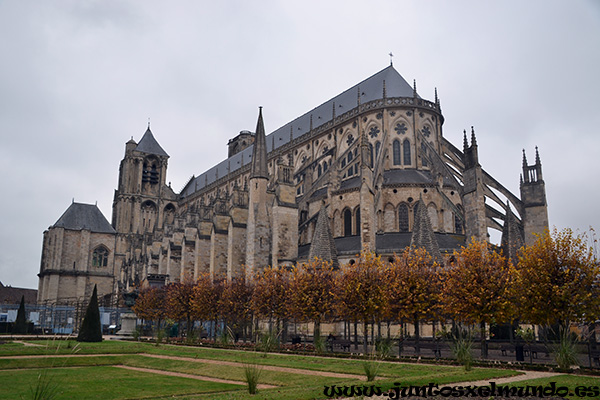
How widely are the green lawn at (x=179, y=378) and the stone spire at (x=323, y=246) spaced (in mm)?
15502

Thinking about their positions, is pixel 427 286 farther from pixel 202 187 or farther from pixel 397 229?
pixel 202 187

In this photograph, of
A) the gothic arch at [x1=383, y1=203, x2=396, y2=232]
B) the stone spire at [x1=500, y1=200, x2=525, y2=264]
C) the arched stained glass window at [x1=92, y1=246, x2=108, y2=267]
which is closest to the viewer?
the stone spire at [x1=500, y1=200, x2=525, y2=264]

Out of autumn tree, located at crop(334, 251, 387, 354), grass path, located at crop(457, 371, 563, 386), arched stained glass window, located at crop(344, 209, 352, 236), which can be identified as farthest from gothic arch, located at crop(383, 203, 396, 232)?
grass path, located at crop(457, 371, 563, 386)

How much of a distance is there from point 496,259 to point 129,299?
26653 millimetres

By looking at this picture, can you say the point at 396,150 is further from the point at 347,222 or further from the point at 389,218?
the point at 347,222

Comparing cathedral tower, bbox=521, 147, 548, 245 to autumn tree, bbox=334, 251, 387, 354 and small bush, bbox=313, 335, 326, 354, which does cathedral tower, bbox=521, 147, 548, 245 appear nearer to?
autumn tree, bbox=334, 251, 387, 354

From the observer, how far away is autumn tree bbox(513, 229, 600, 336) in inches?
835

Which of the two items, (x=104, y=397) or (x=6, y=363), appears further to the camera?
(x=6, y=363)

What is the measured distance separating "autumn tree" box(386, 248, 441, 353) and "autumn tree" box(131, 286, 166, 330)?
2384cm

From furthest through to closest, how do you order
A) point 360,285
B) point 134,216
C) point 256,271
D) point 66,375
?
1. point 134,216
2. point 256,271
3. point 360,285
4. point 66,375

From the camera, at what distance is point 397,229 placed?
1689 inches

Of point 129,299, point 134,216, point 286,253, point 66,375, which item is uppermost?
point 134,216

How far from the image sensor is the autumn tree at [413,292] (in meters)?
27.7

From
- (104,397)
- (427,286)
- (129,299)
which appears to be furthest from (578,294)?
(129,299)
